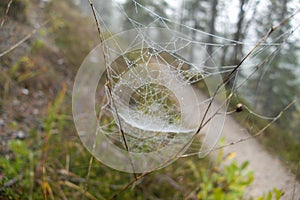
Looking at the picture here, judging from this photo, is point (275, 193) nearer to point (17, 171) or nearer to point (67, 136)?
point (17, 171)

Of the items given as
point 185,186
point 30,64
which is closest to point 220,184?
point 185,186

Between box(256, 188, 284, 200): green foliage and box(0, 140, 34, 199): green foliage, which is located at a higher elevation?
box(256, 188, 284, 200): green foliage

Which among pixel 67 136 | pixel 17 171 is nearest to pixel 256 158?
pixel 67 136

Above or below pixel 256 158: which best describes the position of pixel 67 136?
above

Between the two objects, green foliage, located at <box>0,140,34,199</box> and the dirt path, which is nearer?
green foliage, located at <box>0,140,34,199</box>

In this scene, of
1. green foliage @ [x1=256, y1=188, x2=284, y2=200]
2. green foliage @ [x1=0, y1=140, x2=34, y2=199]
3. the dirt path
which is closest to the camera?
green foliage @ [x1=256, y1=188, x2=284, y2=200]

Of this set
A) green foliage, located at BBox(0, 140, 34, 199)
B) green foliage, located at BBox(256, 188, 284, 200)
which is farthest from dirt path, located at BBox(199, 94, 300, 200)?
green foliage, located at BBox(0, 140, 34, 199)

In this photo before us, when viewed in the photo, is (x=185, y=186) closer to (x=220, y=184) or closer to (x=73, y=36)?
(x=220, y=184)

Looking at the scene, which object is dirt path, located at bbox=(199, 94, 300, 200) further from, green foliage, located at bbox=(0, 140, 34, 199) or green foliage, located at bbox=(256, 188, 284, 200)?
green foliage, located at bbox=(0, 140, 34, 199)

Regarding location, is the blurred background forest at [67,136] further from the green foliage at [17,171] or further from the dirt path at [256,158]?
the dirt path at [256,158]

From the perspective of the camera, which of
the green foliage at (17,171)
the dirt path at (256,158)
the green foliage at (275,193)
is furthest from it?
the dirt path at (256,158)

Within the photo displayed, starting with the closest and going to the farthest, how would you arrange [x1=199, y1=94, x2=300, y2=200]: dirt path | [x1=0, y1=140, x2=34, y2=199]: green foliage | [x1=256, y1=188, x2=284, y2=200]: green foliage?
1. [x1=256, y1=188, x2=284, y2=200]: green foliage
2. [x1=0, y1=140, x2=34, y2=199]: green foliage
3. [x1=199, y1=94, x2=300, y2=200]: dirt path

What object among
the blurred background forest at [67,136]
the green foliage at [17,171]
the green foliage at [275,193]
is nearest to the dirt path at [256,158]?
the blurred background forest at [67,136]
